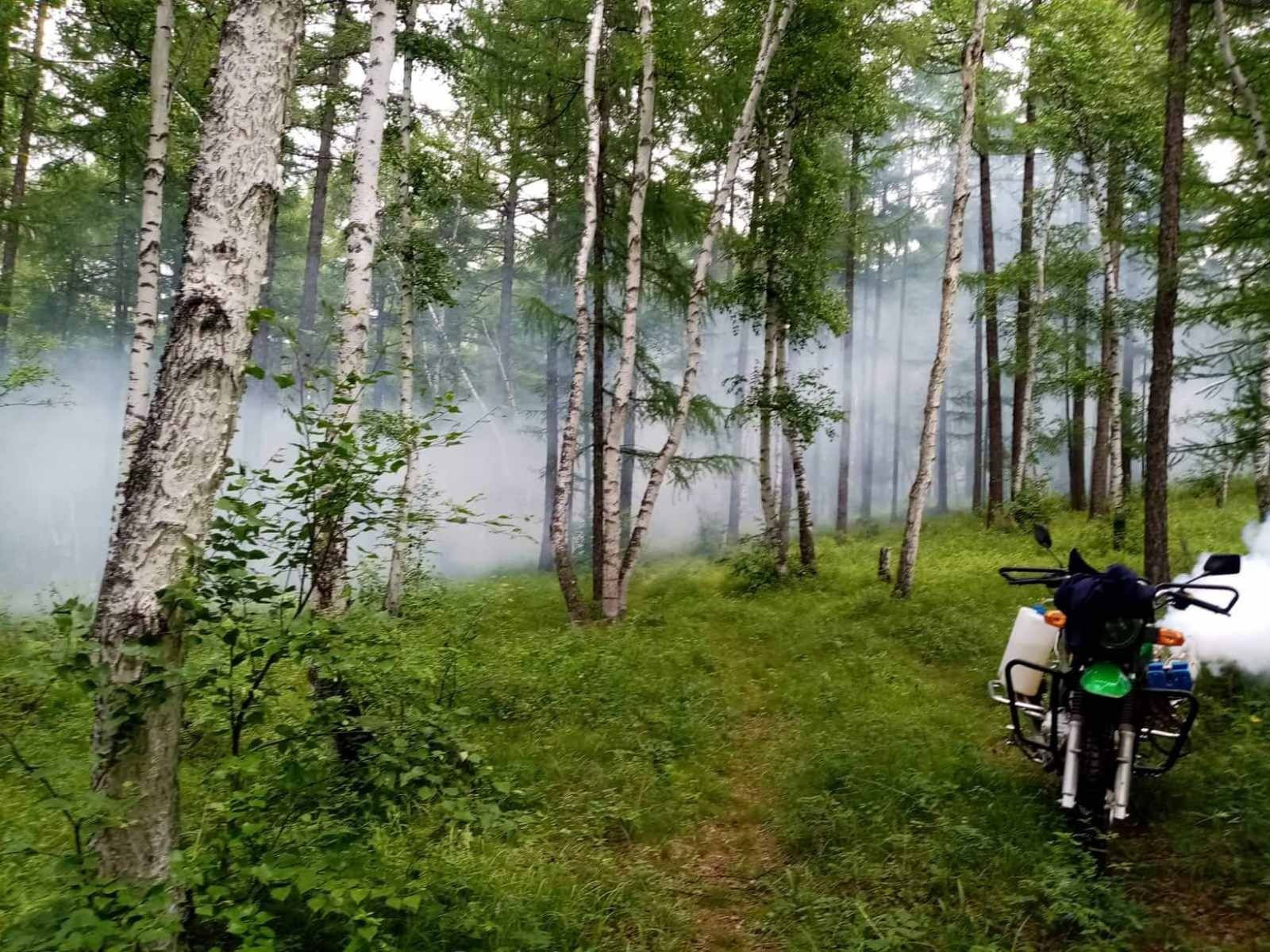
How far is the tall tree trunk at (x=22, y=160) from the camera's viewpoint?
38.2 ft

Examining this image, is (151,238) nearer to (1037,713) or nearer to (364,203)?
(364,203)

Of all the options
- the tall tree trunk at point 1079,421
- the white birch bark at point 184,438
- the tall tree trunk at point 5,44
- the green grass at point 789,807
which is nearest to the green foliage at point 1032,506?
the tall tree trunk at point 1079,421

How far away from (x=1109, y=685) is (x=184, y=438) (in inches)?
191

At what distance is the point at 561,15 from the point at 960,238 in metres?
7.54

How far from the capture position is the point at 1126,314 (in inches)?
501

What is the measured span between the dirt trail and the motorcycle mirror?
328 centimetres

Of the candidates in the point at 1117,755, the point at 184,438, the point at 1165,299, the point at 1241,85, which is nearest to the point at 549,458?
the point at 1165,299

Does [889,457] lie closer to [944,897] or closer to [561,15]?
[561,15]

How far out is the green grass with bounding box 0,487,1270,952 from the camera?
383 cm

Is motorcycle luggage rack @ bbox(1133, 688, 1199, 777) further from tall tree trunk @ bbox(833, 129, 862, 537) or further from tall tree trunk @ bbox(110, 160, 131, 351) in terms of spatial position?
tall tree trunk @ bbox(110, 160, 131, 351)

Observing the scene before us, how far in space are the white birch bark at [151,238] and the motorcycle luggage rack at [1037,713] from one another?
9.27m

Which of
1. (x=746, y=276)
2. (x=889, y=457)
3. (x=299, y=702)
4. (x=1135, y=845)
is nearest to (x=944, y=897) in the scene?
(x=1135, y=845)

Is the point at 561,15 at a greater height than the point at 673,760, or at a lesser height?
greater

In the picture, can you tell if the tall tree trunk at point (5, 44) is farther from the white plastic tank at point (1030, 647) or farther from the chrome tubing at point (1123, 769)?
the chrome tubing at point (1123, 769)
